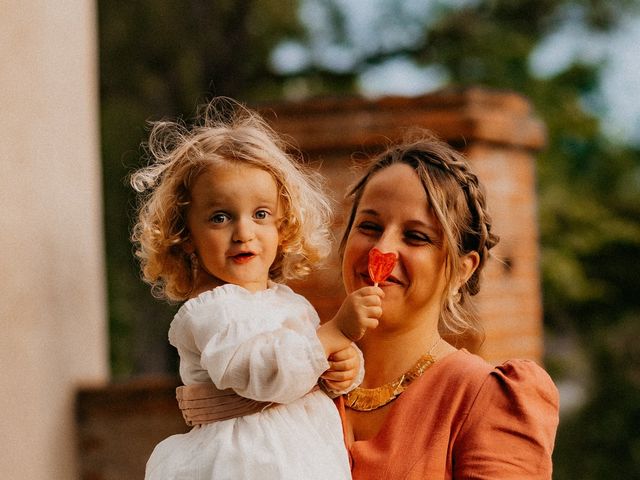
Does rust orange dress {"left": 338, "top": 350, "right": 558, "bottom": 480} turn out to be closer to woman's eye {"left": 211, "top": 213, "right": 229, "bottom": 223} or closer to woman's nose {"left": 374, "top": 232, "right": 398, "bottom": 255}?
woman's nose {"left": 374, "top": 232, "right": 398, "bottom": 255}

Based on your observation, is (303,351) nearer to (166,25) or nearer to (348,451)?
(348,451)

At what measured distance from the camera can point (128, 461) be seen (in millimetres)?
5352

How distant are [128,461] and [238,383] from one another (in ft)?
11.2

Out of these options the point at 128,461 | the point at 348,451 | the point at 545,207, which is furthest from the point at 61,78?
the point at 545,207

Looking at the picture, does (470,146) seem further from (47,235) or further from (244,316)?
(244,316)

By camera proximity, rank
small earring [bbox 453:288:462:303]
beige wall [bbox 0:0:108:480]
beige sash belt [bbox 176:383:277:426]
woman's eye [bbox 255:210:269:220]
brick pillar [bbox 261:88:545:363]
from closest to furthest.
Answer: beige sash belt [bbox 176:383:277:426] < woman's eye [bbox 255:210:269:220] < small earring [bbox 453:288:462:303] < beige wall [bbox 0:0:108:480] < brick pillar [bbox 261:88:545:363]

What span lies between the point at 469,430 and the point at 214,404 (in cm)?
55

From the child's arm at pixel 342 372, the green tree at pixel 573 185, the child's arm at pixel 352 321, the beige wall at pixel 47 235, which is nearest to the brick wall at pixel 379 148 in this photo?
the beige wall at pixel 47 235

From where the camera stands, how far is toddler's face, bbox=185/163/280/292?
2.26 m

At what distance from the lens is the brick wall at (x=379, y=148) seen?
16.4 feet

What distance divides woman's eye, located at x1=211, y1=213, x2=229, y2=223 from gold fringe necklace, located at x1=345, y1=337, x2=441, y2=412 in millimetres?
539

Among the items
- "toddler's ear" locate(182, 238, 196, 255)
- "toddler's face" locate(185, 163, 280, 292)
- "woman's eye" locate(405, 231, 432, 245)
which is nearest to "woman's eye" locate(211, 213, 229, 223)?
"toddler's face" locate(185, 163, 280, 292)

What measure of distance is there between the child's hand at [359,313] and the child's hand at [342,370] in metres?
0.06

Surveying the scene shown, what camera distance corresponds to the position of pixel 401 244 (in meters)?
2.44
